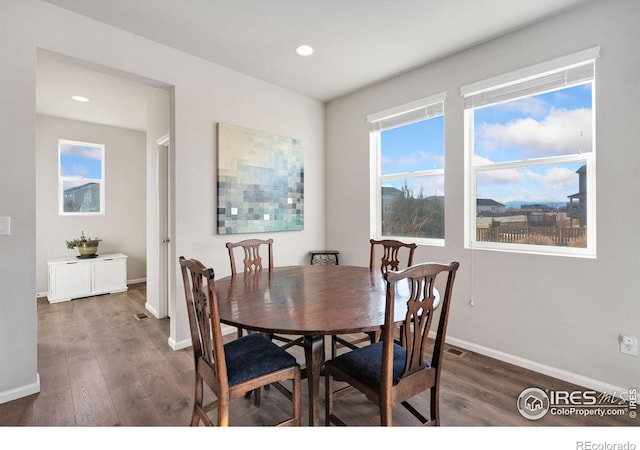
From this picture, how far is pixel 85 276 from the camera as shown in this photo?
4.58 m

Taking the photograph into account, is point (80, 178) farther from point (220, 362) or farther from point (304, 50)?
point (220, 362)

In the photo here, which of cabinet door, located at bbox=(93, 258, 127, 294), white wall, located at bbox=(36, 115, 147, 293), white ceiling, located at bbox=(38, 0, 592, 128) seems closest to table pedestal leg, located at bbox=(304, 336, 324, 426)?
white ceiling, located at bbox=(38, 0, 592, 128)

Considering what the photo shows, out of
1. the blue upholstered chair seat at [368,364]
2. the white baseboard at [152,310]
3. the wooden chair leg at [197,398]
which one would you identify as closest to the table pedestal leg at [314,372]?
the blue upholstered chair seat at [368,364]

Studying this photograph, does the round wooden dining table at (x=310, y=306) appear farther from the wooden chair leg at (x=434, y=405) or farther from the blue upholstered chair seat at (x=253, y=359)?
the wooden chair leg at (x=434, y=405)

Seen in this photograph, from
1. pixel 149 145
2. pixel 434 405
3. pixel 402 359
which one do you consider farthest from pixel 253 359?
pixel 149 145

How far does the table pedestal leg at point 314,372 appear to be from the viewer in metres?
1.57

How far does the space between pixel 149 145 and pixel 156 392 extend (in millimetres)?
2992

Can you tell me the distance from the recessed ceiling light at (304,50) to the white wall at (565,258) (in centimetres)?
108

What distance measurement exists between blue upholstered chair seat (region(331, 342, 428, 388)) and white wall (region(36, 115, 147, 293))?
5157mm

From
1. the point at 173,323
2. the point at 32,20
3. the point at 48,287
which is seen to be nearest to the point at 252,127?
the point at 32,20

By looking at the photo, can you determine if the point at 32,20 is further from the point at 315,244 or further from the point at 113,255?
the point at 113,255

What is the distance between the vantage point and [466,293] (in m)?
2.84

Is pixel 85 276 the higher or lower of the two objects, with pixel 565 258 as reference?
lower

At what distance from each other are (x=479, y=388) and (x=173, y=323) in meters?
2.60
